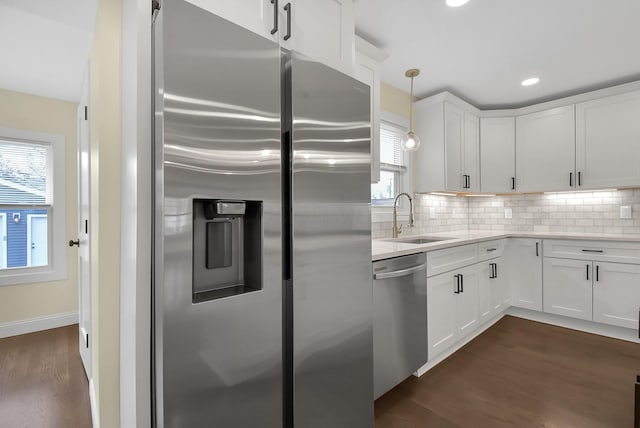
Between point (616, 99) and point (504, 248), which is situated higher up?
point (616, 99)

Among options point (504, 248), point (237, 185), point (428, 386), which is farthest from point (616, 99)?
point (237, 185)

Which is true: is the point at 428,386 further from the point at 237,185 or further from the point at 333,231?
the point at 237,185

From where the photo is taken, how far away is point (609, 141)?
122 inches

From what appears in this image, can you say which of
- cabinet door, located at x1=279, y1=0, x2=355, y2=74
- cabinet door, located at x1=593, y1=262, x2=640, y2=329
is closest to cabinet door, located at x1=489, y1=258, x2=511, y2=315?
cabinet door, located at x1=593, y1=262, x2=640, y2=329

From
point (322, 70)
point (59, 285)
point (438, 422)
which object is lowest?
point (438, 422)

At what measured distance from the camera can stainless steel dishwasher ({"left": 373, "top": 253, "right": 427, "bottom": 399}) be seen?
174 cm

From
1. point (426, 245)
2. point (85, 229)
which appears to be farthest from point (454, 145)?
point (85, 229)

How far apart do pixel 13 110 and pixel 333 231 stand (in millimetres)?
3622

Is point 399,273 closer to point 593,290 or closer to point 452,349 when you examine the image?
point 452,349

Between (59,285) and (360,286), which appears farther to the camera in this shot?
(59,285)

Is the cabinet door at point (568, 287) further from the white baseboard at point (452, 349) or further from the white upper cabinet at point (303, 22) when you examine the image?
the white upper cabinet at point (303, 22)

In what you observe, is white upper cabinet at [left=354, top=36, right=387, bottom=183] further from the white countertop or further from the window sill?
the window sill

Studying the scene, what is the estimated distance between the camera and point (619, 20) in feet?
6.99

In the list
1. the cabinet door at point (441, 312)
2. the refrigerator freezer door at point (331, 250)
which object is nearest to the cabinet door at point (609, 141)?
the cabinet door at point (441, 312)
